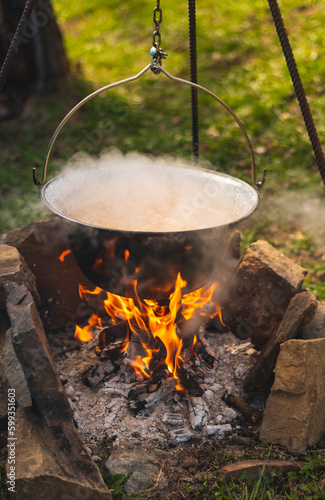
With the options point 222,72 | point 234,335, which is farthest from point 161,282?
point 222,72

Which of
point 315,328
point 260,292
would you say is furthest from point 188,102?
point 315,328

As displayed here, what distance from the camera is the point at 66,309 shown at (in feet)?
10.7

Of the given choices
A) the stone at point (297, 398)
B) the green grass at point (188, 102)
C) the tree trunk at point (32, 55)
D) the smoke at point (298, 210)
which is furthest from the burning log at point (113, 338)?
the tree trunk at point (32, 55)

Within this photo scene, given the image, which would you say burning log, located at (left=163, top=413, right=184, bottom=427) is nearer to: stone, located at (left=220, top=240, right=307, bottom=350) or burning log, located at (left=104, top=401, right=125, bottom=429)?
burning log, located at (left=104, top=401, right=125, bottom=429)

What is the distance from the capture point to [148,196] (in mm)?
3049

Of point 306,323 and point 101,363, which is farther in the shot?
point 101,363

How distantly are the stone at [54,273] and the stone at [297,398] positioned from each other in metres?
1.45

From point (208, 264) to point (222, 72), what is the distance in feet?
17.0

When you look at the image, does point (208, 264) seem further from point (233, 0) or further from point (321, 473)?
point (233, 0)

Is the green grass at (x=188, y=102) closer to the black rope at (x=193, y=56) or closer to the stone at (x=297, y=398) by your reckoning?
the black rope at (x=193, y=56)

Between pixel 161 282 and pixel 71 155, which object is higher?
pixel 161 282

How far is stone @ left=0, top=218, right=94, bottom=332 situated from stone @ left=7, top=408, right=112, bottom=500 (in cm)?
109

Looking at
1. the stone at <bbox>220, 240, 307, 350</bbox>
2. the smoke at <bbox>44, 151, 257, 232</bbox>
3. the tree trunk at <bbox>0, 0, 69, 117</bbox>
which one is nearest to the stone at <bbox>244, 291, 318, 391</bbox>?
the stone at <bbox>220, 240, 307, 350</bbox>

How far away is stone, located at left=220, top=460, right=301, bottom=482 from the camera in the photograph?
2205mm
